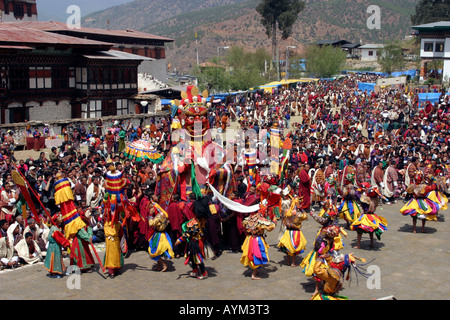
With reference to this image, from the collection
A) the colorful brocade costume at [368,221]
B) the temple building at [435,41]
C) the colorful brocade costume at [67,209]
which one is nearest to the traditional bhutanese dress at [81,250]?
the colorful brocade costume at [67,209]

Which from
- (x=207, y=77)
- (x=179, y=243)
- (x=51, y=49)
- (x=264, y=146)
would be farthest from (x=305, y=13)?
(x=179, y=243)

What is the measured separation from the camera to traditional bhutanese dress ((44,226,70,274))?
1183 centimetres

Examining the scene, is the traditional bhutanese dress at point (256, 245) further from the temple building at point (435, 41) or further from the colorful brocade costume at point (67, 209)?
the temple building at point (435, 41)

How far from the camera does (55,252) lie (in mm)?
11898

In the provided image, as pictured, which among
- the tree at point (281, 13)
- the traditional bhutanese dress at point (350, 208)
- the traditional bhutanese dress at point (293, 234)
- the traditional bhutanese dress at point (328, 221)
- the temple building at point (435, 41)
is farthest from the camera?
the tree at point (281, 13)

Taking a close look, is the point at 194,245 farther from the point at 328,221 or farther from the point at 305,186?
the point at 305,186

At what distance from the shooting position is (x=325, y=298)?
30.6 ft

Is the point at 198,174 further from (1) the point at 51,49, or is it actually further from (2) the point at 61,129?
(1) the point at 51,49

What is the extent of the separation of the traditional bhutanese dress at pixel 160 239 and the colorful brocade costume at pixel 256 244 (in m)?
1.64

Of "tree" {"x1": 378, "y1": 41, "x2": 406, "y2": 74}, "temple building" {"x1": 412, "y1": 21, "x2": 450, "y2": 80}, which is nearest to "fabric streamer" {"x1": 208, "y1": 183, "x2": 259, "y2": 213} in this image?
"temple building" {"x1": 412, "y1": 21, "x2": 450, "y2": 80}

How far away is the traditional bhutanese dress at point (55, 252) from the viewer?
11828 millimetres

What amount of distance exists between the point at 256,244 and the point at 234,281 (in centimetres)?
92

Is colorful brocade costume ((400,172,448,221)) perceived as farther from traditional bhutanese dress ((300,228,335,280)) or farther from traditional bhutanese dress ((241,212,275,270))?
traditional bhutanese dress ((300,228,335,280))

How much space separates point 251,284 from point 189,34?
139298 mm
